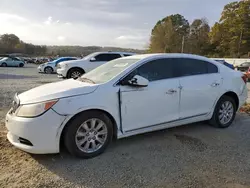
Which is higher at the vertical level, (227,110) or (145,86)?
(145,86)

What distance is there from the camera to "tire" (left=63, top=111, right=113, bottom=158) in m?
3.45

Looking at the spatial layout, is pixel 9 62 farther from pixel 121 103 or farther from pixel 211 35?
pixel 211 35

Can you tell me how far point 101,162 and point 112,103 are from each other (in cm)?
85

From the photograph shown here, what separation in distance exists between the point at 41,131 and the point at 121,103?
1.21 meters

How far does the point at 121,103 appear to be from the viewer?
3.81 meters

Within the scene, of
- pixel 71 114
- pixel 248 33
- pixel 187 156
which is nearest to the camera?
pixel 71 114

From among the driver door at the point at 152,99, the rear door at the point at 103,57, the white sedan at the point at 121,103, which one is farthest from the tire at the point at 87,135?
the rear door at the point at 103,57

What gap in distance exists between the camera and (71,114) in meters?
3.40

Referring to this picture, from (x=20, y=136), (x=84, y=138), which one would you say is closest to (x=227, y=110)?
(x=84, y=138)

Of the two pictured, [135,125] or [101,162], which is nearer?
[101,162]

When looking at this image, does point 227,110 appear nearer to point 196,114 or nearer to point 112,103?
point 196,114

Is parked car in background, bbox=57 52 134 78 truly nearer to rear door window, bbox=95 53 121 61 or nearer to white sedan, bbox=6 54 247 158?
rear door window, bbox=95 53 121 61

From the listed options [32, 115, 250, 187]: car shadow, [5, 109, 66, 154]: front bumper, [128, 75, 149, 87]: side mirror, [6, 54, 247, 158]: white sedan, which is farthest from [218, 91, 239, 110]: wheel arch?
[5, 109, 66, 154]: front bumper

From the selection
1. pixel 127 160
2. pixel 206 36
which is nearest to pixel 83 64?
pixel 127 160
